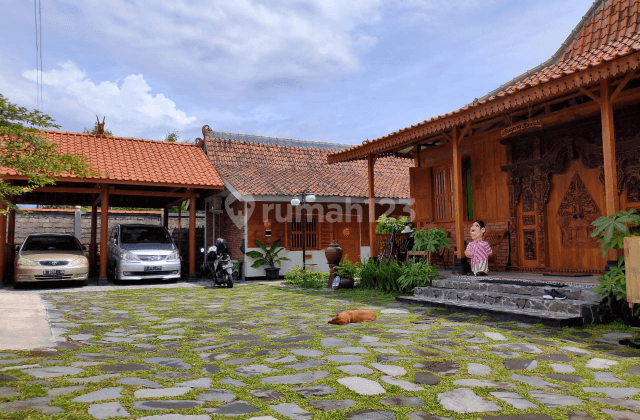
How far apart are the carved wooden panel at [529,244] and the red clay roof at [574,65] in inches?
109

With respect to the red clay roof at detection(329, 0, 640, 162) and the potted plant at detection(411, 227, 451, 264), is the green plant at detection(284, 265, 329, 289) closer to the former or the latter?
the potted plant at detection(411, 227, 451, 264)

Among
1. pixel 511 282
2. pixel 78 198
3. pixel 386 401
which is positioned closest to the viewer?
pixel 386 401

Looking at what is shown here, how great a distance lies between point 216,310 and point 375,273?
159 inches

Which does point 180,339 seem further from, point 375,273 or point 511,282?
point 375,273

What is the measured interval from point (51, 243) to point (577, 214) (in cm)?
1318

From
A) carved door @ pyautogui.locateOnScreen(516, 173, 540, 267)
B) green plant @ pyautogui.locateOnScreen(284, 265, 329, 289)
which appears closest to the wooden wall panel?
carved door @ pyautogui.locateOnScreen(516, 173, 540, 267)

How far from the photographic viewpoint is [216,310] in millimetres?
8219

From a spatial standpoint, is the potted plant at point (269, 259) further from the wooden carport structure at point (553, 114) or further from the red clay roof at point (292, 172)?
the wooden carport structure at point (553, 114)

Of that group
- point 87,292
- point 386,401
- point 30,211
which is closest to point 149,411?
point 386,401

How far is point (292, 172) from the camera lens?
17.9 meters

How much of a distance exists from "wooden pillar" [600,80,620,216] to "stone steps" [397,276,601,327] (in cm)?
123

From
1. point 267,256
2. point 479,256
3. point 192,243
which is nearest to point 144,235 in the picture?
point 192,243

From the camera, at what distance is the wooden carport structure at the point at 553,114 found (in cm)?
654

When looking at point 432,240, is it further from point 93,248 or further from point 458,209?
point 93,248
